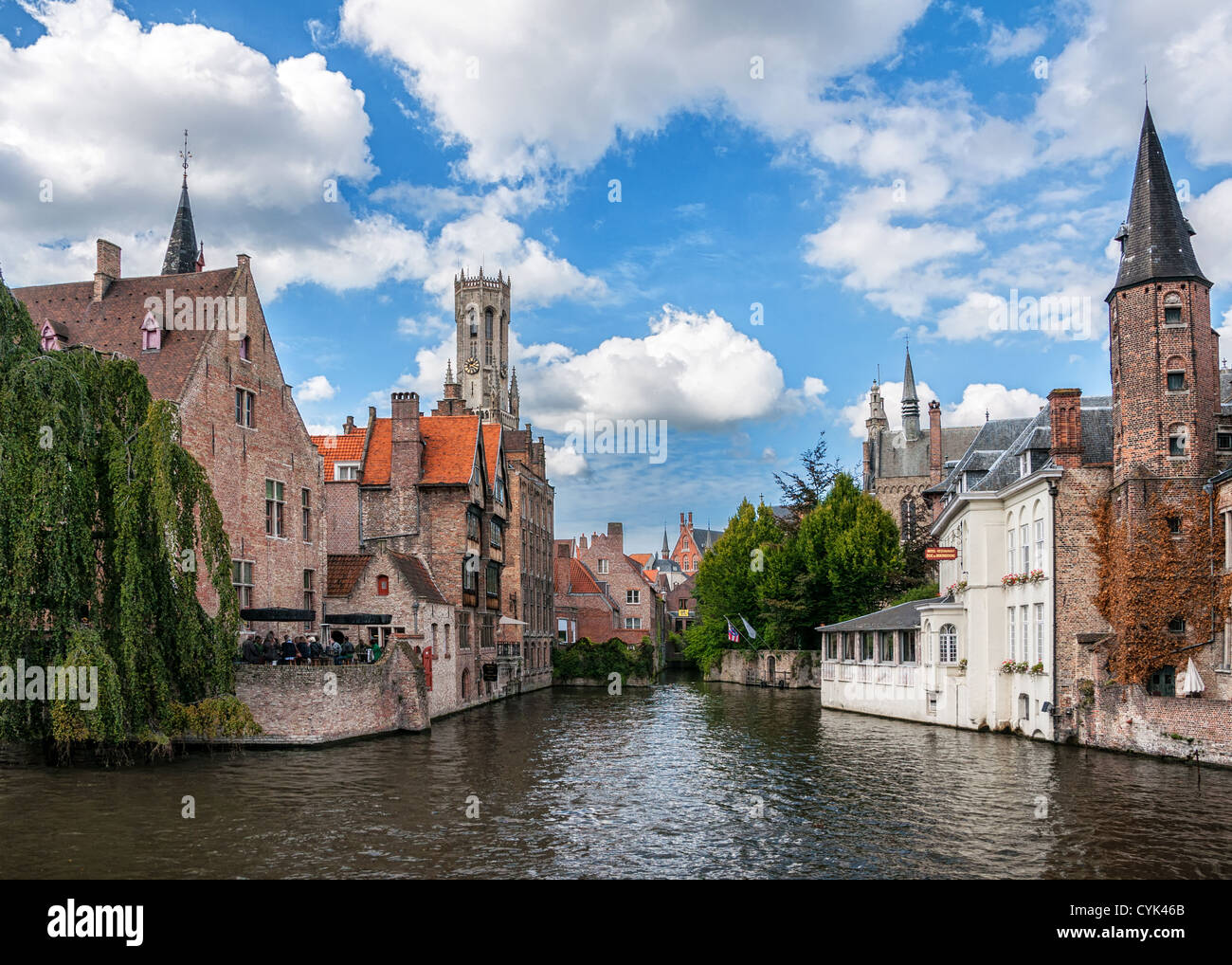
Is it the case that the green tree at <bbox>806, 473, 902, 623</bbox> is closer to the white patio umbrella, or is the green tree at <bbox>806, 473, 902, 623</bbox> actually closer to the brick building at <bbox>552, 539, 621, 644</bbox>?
the brick building at <bbox>552, 539, 621, 644</bbox>

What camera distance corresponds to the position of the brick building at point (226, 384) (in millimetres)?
30547

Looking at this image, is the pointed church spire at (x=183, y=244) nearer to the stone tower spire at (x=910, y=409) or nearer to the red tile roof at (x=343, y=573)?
the red tile roof at (x=343, y=573)

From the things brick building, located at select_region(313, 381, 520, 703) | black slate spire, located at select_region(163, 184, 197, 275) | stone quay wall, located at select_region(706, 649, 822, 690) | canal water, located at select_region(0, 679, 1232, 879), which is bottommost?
stone quay wall, located at select_region(706, 649, 822, 690)

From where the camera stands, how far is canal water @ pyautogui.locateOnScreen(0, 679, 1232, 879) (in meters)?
14.9

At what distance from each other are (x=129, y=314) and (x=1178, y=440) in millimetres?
31872

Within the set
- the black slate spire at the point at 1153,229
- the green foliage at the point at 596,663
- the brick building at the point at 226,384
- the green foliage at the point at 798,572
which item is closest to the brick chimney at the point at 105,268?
the brick building at the point at 226,384

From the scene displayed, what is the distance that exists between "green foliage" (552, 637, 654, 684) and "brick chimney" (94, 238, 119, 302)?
36521mm

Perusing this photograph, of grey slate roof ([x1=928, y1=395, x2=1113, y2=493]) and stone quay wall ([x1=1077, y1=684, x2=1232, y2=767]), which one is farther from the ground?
grey slate roof ([x1=928, y1=395, x2=1113, y2=493])

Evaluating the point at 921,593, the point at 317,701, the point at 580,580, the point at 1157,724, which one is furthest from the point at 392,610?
the point at 580,580

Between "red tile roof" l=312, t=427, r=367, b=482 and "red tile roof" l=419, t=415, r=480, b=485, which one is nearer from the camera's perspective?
"red tile roof" l=419, t=415, r=480, b=485

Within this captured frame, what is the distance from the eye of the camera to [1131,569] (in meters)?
26.6

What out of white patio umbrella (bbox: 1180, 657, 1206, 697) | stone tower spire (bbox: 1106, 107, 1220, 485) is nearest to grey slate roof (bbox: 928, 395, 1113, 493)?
stone tower spire (bbox: 1106, 107, 1220, 485)

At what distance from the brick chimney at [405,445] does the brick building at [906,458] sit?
49416 millimetres
